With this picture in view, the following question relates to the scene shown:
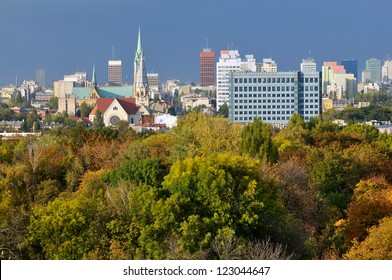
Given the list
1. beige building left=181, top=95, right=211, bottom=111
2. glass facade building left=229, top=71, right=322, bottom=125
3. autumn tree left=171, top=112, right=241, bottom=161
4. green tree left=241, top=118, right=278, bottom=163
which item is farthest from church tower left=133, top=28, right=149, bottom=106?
green tree left=241, top=118, right=278, bottom=163

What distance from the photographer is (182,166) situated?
20.9m

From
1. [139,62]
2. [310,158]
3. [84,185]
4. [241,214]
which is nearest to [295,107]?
[139,62]

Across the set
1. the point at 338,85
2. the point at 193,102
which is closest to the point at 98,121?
the point at 193,102

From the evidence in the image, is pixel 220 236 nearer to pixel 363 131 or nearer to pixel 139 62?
pixel 363 131

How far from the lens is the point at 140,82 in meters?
114

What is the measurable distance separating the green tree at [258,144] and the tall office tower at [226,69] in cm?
8463

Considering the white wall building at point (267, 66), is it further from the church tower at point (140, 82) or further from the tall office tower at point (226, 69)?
the church tower at point (140, 82)

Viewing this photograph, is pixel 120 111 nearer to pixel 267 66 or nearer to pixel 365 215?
pixel 267 66

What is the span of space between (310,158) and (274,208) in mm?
13658

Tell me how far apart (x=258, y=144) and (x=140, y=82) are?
8267cm

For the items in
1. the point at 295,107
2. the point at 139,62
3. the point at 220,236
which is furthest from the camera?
the point at 139,62

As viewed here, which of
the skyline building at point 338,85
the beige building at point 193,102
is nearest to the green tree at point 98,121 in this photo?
the beige building at point 193,102

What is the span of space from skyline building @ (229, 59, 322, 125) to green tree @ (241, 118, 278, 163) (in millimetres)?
56573

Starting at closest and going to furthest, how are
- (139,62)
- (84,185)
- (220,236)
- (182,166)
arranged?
(220,236), (182,166), (84,185), (139,62)
